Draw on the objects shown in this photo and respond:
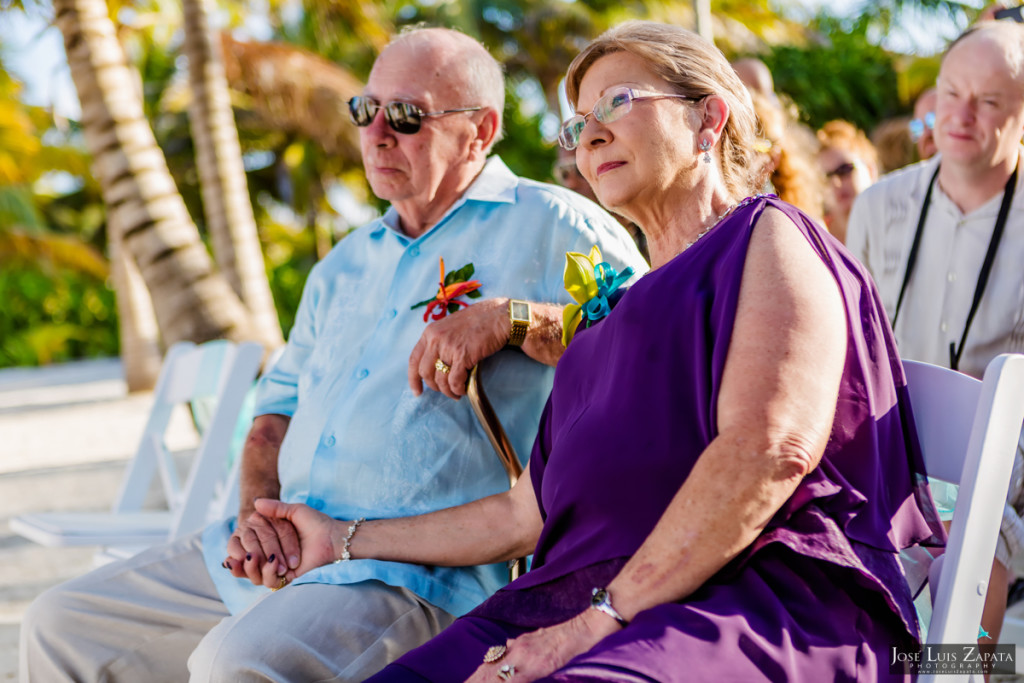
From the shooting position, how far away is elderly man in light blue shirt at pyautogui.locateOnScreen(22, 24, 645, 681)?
86.8 inches

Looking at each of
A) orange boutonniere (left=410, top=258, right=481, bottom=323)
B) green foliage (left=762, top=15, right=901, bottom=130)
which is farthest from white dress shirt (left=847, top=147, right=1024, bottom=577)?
green foliage (left=762, top=15, right=901, bottom=130)

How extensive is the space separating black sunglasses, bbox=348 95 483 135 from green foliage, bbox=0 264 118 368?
89.2 feet

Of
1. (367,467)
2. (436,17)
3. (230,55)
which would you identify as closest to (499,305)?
(367,467)

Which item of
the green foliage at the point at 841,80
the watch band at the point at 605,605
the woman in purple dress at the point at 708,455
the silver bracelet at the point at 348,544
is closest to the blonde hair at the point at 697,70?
the woman in purple dress at the point at 708,455

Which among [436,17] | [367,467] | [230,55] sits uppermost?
[436,17]

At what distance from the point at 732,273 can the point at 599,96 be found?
616 mm

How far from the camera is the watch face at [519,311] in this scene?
234cm

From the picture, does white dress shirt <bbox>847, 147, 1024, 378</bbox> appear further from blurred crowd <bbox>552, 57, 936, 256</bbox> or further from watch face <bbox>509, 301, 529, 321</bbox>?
watch face <bbox>509, 301, 529, 321</bbox>

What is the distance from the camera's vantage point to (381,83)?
2.86m

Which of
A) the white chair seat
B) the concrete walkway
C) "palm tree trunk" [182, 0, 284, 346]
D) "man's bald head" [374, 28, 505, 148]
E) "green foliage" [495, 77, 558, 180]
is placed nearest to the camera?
"man's bald head" [374, 28, 505, 148]

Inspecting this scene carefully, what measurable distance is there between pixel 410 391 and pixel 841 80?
1863 centimetres

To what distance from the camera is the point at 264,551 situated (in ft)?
7.91

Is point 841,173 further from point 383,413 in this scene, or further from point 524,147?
point 524,147

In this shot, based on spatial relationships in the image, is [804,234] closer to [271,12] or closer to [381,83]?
[381,83]
